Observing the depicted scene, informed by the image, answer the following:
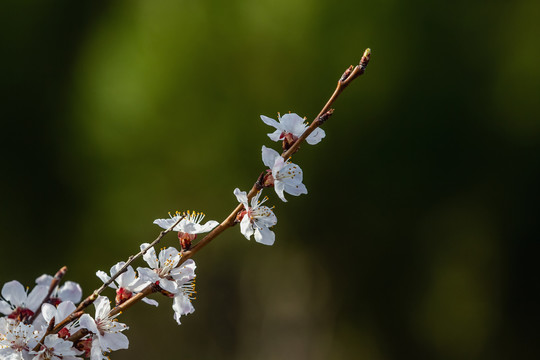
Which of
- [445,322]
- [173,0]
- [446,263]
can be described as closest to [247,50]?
[173,0]

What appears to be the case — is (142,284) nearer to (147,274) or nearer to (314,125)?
(147,274)

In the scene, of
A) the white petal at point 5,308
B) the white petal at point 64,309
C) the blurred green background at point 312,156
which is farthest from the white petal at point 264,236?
the blurred green background at point 312,156

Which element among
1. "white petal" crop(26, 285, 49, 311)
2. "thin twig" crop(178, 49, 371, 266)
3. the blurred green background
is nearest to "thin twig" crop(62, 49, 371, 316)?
"thin twig" crop(178, 49, 371, 266)

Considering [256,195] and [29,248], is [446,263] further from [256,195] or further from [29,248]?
[256,195]

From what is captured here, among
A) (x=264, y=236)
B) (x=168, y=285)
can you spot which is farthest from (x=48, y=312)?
(x=264, y=236)

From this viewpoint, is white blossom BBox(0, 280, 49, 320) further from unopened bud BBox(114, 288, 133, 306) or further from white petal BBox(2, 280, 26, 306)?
unopened bud BBox(114, 288, 133, 306)

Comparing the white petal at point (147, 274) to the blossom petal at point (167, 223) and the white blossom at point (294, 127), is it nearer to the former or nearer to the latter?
the blossom petal at point (167, 223)
